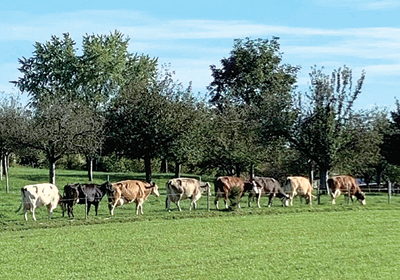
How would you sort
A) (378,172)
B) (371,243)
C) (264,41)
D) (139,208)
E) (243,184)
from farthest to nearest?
1. (264,41)
2. (378,172)
3. (243,184)
4. (139,208)
5. (371,243)

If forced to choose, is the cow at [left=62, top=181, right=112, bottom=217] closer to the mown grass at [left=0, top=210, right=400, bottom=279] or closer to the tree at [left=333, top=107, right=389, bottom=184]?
the mown grass at [left=0, top=210, right=400, bottom=279]

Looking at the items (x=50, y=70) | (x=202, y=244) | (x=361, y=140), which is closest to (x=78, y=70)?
(x=50, y=70)

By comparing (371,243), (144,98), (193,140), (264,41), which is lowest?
(371,243)

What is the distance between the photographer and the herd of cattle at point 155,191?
91.1ft

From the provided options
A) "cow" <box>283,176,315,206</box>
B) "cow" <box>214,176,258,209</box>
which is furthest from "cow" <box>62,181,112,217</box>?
"cow" <box>283,176,315,206</box>

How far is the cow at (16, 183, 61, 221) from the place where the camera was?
27.2m

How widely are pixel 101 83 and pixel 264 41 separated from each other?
17557 millimetres

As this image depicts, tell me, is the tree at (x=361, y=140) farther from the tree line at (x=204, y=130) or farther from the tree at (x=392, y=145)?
the tree at (x=392, y=145)

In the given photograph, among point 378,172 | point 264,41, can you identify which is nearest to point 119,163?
point 264,41

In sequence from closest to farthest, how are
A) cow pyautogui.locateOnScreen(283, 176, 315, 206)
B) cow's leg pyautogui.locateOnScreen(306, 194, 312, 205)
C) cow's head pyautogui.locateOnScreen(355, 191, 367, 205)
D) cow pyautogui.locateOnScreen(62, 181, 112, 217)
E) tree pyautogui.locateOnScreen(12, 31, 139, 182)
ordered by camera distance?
cow pyautogui.locateOnScreen(62, 181, 112, 217), cow pyautogui.locateOnScreen(283, 176, 315, 206), cow's leg pyautogui.locateOnScreen(306, 194, 312, 205), cow's head pyautogui.locateOnScreen(355, 191, 367, 205), tree pyautogui.locateOnScreen(12, 31, 139, 182)

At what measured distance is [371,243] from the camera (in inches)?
869

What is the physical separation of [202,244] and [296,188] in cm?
1503

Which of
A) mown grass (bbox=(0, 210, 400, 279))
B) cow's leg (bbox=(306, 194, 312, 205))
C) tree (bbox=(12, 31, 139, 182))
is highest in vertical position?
tree (bbox=(12, 31, 139, 182))

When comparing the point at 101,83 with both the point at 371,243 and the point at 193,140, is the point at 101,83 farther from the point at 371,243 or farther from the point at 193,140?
the point at 371,243
